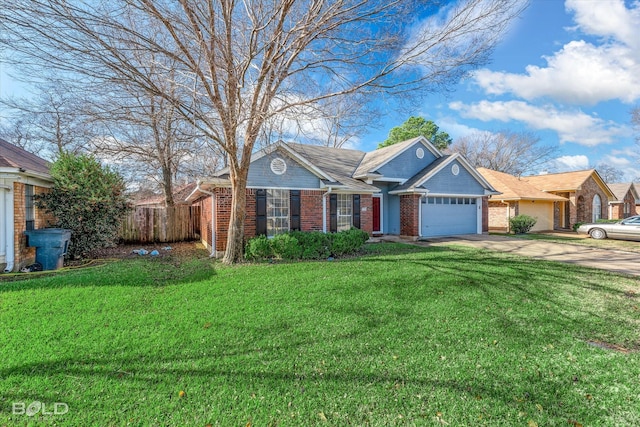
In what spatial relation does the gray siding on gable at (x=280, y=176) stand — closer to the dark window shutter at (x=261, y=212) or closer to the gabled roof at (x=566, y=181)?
the dark window shutter at (x=261, y=212)

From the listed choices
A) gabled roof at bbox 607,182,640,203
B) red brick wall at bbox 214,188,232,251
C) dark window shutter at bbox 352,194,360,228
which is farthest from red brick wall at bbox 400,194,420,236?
gabled roof at bbox 607,182,640,203

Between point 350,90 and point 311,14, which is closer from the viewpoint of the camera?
point 311,14

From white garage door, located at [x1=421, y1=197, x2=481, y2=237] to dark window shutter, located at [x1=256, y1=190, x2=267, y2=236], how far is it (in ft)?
28.4

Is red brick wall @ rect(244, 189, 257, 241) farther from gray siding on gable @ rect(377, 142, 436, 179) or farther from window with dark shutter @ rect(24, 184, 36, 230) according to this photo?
gray siding on gable @ rect(377, 142, 436, 179)

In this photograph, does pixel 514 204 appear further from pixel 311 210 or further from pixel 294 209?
pixel 294 209

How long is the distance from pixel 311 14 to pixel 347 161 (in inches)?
415

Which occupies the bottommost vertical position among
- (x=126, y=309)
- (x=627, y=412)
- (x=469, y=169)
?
(x=627, y=412)

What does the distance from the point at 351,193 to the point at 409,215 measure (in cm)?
375

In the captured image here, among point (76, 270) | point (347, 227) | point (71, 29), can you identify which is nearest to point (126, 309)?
point (76, 270)

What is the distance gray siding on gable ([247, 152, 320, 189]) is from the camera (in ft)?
36.4

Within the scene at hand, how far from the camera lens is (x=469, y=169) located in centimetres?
1672

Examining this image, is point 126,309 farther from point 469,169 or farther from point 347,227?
point 469,169

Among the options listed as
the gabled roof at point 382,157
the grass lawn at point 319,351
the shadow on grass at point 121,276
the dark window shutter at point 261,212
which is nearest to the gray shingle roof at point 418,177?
the gabled roof at point 382,157

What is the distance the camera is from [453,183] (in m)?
16.3
